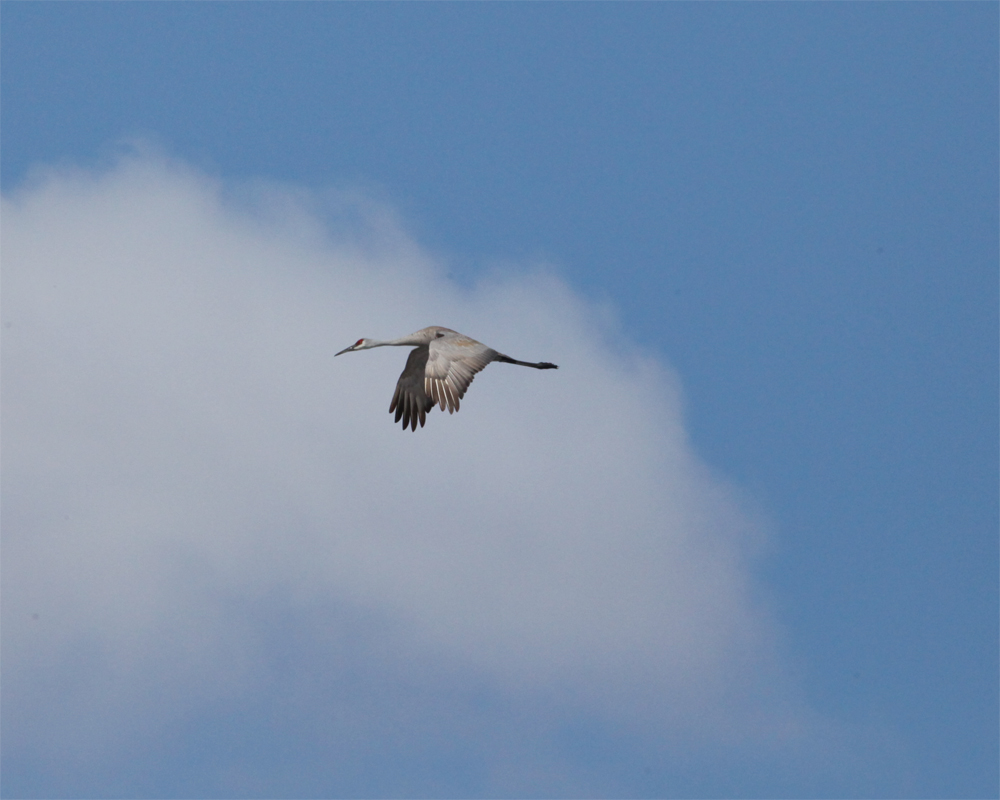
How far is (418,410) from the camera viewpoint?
224 feet

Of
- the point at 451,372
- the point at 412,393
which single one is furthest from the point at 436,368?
the point at 412,393

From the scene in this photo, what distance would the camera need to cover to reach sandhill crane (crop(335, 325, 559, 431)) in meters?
66.1

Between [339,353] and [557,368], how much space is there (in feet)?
21.7

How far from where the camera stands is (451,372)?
→ 66.1m

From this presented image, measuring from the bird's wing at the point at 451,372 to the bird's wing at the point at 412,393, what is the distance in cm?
169

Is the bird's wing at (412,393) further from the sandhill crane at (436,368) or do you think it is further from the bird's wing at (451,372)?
the bird's wing at (451,372)

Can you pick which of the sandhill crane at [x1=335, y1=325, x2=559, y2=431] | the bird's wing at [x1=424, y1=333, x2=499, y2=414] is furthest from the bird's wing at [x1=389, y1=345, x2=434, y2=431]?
the bird's wing at [x1=424, y1=333, x2=499, y2=414]

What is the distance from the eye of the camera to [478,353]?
66.5 m

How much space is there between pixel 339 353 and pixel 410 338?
3.84 metres

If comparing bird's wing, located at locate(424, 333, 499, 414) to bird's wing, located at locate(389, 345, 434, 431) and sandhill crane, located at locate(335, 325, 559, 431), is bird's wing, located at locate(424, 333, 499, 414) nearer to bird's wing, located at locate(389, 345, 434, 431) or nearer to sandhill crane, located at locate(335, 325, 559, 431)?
sandhill crane, located at locate(335, 325, 559, 431)

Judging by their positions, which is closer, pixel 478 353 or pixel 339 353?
pixel 478 353

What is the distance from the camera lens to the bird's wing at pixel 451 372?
6600 cm

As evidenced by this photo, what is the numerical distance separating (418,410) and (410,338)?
6.68 feet

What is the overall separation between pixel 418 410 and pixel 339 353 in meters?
4.29
